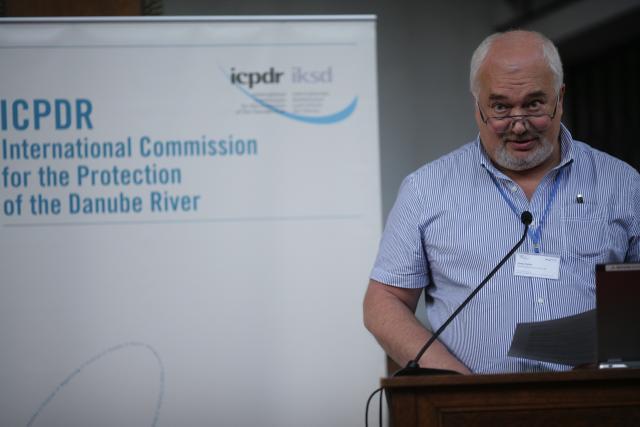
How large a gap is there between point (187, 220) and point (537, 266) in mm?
1606

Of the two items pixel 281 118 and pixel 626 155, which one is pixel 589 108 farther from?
pixel 281 118

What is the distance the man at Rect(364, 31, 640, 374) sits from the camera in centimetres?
201

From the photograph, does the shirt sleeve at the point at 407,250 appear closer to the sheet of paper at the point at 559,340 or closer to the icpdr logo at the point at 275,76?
the sheet of paper at the point at 559,340

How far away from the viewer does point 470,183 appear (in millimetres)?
2133

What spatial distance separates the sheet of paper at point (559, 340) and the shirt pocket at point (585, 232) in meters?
0.30

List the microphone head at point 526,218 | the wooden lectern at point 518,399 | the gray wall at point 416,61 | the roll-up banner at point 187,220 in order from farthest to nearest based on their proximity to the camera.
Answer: the gray wall at point 416,61 → the roll-up banner at point 187,220 → the microphone head at point 526,218 → the wooden lectern at point 518,399

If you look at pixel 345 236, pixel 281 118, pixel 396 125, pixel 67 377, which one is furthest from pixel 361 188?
pixel 396 125

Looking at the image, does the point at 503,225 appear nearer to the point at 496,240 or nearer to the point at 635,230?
the point at 496,240

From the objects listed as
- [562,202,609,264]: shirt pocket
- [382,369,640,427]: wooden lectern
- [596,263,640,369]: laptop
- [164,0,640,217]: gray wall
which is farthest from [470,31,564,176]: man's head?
[164,0,640,217]: gray wall

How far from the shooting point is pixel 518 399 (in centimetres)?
137

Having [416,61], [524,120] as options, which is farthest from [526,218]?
[416,61]

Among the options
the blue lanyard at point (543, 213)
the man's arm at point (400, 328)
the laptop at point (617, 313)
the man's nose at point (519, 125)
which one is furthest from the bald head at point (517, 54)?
the laptop at point (617, 313)

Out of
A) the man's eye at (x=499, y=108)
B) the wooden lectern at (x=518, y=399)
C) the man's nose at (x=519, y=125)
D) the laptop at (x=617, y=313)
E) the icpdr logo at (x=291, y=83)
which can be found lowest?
the wooden lectern at (x=518, y=399)

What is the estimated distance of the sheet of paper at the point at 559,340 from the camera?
1749 millimetres
